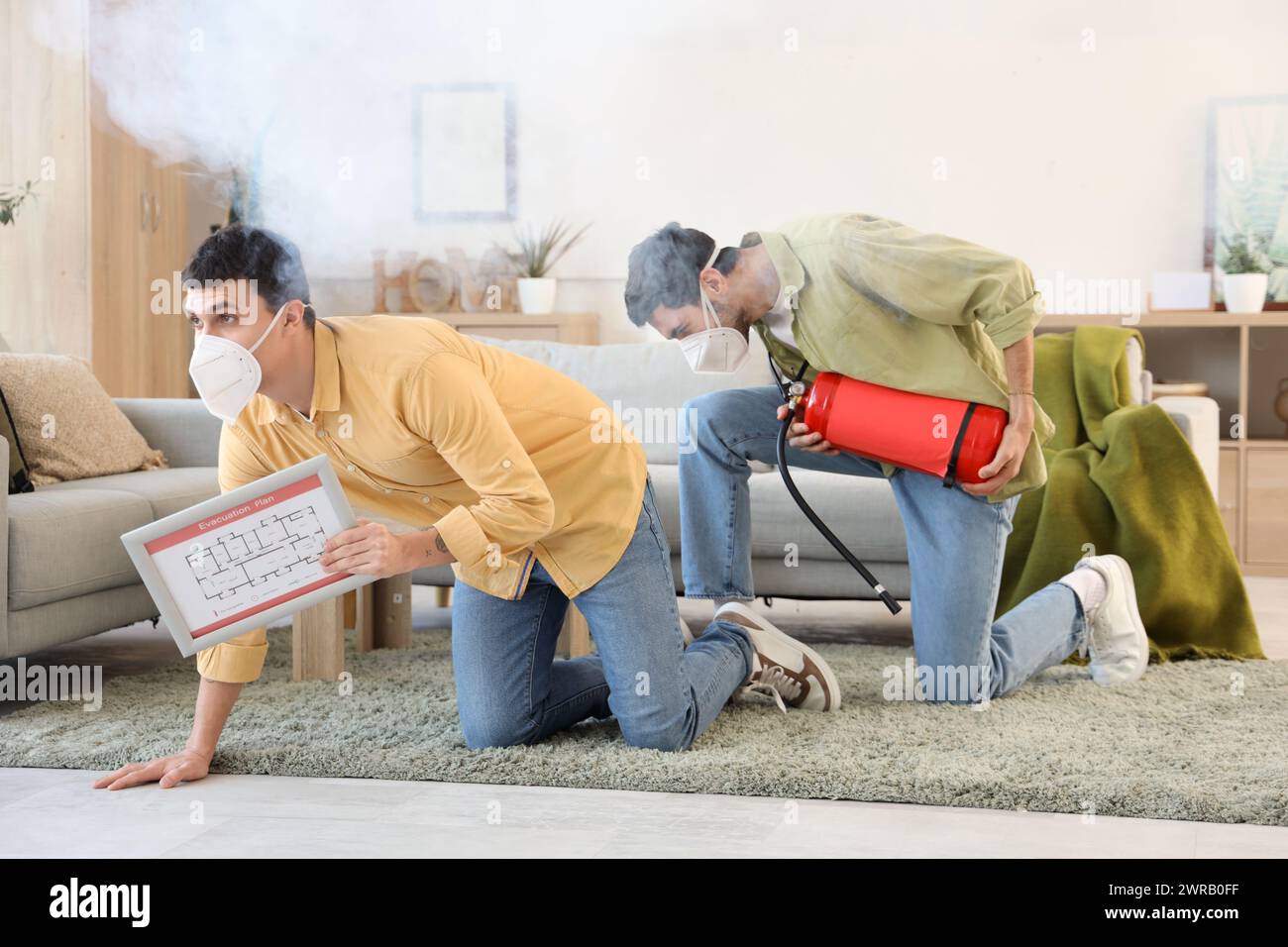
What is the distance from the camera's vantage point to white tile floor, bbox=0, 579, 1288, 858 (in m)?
1.44

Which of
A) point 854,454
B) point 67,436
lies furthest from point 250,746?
point 67,436

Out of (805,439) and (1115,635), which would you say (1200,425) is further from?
(805,439)

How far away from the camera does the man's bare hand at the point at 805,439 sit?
2.11m

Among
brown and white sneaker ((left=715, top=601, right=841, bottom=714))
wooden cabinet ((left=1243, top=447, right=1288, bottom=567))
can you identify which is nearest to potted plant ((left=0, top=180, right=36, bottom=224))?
brown and white sneaker ((left=715, top=601, right=841, bottom=714))

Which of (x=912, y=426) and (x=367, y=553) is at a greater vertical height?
(x=912, y=426)

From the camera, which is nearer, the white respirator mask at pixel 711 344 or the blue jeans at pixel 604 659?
the blue jeans at pixel 604 659

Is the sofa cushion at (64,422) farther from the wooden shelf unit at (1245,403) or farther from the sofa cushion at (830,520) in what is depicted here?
the wooden shelf unit at (1245,403)

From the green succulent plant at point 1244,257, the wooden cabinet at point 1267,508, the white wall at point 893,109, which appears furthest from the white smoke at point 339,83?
the wooden cabinet at point 1267,508

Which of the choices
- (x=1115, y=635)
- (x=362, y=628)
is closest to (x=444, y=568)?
(x=362, y=628)

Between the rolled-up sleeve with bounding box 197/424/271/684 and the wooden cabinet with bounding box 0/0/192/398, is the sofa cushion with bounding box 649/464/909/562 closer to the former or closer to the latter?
the rolled-up sleeve with bounding box 197/424/271/684

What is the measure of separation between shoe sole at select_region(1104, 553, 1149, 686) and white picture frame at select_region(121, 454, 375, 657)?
4.95 ft

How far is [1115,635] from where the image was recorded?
7.77 feet

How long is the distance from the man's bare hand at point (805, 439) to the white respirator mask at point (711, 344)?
21 centimetres

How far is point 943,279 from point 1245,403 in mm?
2611
